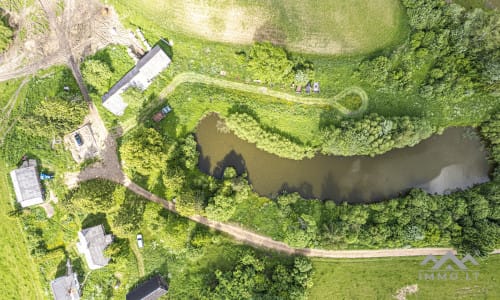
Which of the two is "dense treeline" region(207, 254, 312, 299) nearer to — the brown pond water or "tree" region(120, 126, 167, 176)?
the brown pond water

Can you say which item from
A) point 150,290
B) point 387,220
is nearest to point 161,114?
point 150,290

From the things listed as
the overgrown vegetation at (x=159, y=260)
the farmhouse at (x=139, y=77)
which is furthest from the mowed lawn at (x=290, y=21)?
the overgrown vegetation at (x=159, y=260)

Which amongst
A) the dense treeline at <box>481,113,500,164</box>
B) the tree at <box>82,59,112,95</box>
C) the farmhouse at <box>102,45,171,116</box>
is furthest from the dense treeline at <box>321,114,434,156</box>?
the tree at <box>82,59,112,95</box>

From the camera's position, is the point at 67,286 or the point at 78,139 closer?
the point at 67,286

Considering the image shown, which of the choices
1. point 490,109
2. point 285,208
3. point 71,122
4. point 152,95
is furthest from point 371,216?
point 71,122

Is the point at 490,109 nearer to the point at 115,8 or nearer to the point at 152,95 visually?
the point at 152,95

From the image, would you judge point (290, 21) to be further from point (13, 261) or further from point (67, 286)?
point (13, 261)
